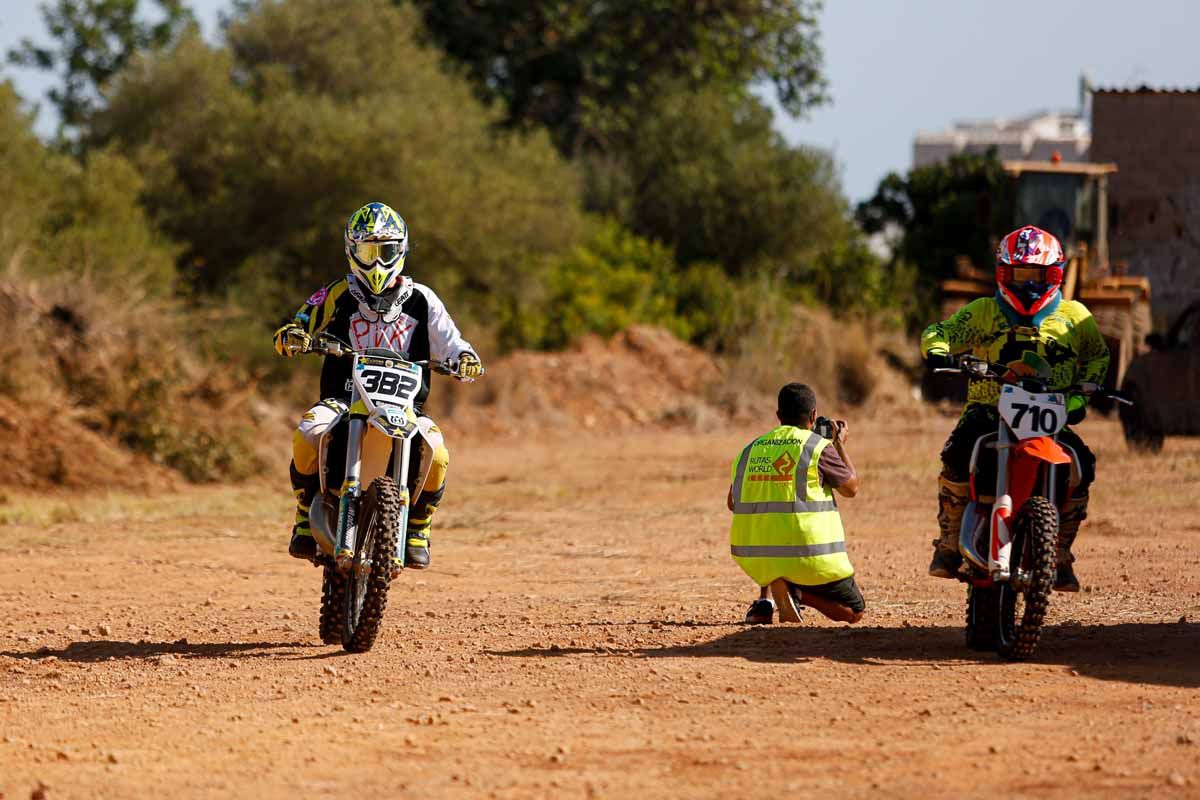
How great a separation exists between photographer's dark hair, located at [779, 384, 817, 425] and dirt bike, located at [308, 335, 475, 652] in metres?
1.77

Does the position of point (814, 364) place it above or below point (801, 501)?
above

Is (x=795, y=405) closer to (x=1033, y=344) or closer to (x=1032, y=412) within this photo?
(x=1033, y=344)

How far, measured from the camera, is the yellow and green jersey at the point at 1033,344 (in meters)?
8.79

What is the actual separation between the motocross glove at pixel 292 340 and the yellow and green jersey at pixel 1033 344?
301cm

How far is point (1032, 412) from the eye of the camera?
27.5 feet

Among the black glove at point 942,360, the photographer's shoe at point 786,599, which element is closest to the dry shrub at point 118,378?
the photographer's shoe at point 786,599

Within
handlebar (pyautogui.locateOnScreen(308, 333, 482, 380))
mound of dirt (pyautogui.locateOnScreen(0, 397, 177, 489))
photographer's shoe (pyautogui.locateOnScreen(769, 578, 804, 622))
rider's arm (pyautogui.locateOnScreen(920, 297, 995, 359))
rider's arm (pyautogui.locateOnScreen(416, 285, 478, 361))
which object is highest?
rider's arm (pyautogui.locateOnScreen(920, 297, 995, 359))

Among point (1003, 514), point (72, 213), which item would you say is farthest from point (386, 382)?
point (72, 213)

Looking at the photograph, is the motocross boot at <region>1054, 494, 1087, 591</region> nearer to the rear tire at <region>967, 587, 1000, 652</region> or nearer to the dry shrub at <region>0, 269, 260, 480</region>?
the rear tire at <region>967, 587, 1000, 652</region>

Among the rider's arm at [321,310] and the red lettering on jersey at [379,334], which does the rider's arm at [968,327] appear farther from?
the rider's arm at [321,310]

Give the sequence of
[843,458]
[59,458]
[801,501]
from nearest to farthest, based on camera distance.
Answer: [801,501] < [843,458] < [59,458]

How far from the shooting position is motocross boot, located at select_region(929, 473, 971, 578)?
28.8ft

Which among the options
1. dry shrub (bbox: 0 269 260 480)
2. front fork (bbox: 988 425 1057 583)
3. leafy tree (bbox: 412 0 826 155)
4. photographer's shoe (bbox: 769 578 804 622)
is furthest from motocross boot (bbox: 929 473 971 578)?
leafy tree (bbox: 412 0 826 155)

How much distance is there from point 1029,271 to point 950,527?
131 centimetres
